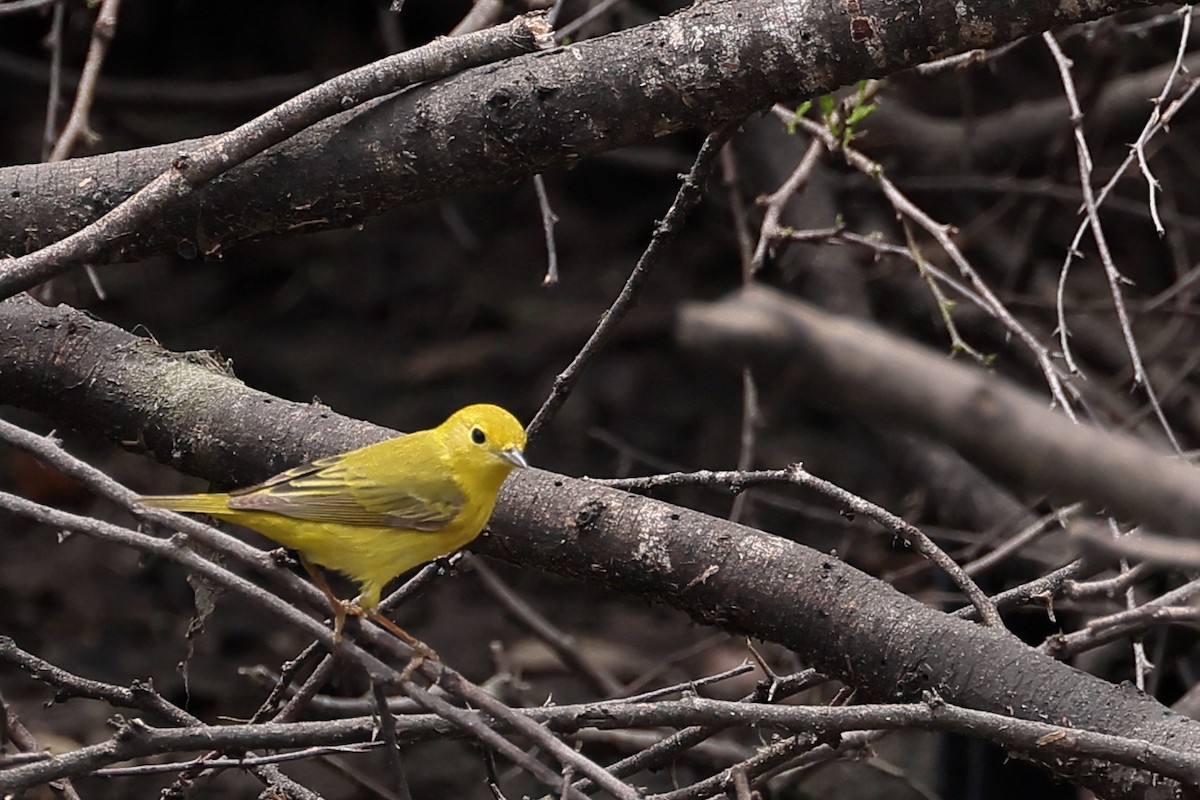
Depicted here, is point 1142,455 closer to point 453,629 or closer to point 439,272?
point 453,629

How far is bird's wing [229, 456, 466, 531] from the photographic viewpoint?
261 cm

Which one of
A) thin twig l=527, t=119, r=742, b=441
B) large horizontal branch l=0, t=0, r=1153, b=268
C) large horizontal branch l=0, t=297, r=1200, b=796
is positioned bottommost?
large horizontal branch l=0, t=297, r=1200, b=796

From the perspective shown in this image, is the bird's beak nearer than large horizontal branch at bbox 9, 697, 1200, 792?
No

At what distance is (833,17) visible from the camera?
8.07ft

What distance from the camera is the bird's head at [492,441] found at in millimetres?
2822

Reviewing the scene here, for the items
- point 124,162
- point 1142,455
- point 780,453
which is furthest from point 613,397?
point 1142,455

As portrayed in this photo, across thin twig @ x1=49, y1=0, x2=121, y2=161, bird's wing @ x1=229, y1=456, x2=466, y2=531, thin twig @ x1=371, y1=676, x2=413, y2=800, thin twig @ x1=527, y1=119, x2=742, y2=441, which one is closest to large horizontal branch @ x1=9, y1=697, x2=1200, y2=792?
thin twig @ x1=371, y1=676, x2=413, y2=800

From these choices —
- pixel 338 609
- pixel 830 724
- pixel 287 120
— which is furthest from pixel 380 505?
pixel 830 724

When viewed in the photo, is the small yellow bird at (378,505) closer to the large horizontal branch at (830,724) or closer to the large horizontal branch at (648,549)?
the large horizontal branch at (648,549)

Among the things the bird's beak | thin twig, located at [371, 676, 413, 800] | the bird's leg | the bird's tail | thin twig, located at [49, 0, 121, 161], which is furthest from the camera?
thin twig, located at [49, 0, 121, 161]

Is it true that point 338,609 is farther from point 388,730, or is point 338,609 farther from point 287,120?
point 287,120

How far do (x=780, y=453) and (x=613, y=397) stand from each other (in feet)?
2.91

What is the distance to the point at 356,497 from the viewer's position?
2.75m

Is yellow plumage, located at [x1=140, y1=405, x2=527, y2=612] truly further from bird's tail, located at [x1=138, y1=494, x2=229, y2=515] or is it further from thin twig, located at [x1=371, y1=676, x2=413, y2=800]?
thin twig, located at [x1=371, y1=676, x2=413, y2=800]
